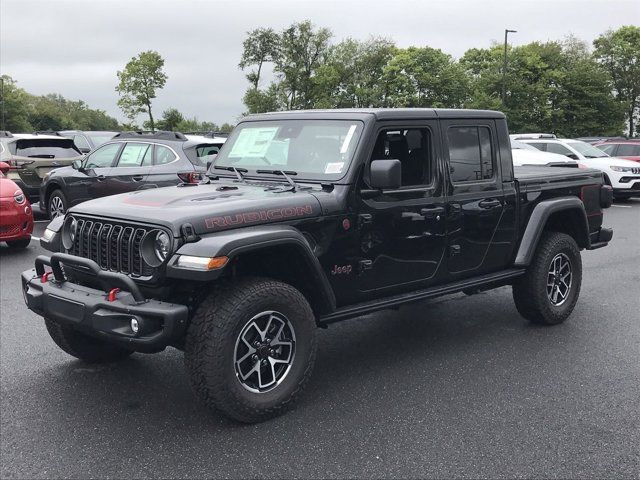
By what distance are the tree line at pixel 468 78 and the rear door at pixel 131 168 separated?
151ft

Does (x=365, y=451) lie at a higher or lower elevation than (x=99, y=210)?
lower

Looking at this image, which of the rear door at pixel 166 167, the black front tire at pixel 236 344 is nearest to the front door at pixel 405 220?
the black front tire at pixel 236 344

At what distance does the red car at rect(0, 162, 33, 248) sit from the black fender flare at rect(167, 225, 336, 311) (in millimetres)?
6313

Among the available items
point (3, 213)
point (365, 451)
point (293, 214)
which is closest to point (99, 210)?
point (293, 214)

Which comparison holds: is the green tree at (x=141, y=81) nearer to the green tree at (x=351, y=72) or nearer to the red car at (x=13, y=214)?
the green tree at (x=351, y=72)

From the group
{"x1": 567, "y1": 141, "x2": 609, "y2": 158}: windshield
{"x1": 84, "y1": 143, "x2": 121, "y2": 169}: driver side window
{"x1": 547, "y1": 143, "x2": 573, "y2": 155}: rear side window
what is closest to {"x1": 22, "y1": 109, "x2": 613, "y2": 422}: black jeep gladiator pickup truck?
{"x1": 84, "y1": 143, "x2": 121, "y2": 169}: driver side window

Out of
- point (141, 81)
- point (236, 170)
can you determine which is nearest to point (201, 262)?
point (236, 170)

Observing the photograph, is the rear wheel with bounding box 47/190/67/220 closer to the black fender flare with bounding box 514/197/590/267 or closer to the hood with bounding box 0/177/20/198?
the hood with bounding box 0/177/20/198

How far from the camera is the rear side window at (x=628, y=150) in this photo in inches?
712

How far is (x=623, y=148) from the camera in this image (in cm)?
1862

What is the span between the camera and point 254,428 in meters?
3.72

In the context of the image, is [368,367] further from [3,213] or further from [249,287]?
[3,213]

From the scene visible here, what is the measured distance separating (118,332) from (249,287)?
745 mm

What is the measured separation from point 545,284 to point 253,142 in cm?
272
